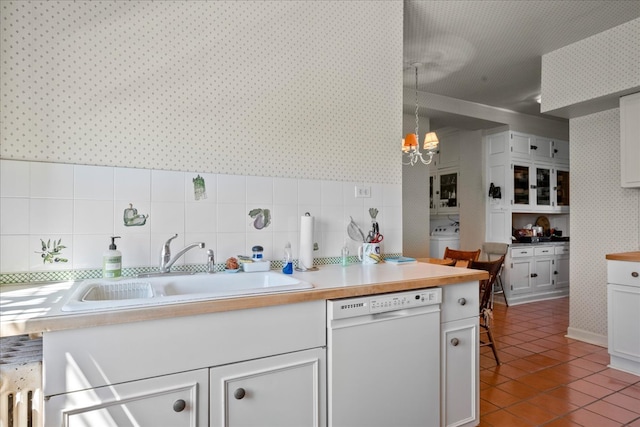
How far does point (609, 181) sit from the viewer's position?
341 cm

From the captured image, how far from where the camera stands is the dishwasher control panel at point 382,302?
1.50 m

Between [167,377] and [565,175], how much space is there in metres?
6.24

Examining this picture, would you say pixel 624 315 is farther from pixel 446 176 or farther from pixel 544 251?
pixel 446 176

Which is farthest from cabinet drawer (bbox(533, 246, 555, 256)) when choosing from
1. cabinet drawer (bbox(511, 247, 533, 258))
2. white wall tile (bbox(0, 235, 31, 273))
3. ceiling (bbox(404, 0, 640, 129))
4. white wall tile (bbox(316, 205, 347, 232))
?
white wall tile (bbox(0, 235, 31, 273))

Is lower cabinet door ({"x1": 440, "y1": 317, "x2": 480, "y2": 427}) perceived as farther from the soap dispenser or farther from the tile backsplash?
the soap dispenser

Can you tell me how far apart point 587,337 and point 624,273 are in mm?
1079

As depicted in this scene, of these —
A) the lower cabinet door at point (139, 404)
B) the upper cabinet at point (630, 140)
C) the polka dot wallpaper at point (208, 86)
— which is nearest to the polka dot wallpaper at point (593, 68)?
the upper cabinet at point (630, 140)

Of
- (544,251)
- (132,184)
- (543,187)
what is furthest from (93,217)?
(543,187)

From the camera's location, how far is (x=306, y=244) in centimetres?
202

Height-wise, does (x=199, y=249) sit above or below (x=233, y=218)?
below

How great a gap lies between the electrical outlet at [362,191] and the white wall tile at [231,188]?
0.73 metres

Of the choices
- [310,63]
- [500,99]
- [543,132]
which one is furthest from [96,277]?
[543,132]

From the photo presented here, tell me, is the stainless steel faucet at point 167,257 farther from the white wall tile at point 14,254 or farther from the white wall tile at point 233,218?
the white wall tile at point 14,254

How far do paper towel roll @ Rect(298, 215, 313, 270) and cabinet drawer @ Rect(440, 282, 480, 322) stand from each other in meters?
0.71
